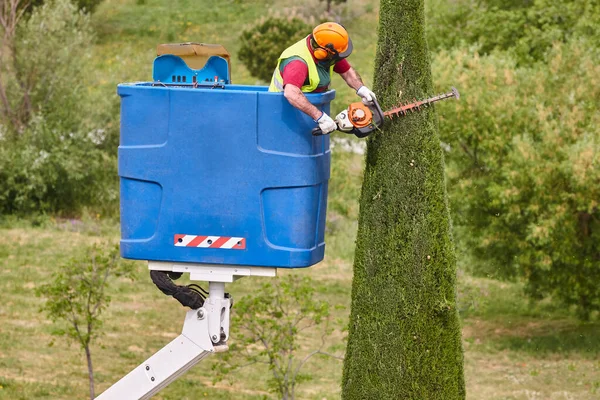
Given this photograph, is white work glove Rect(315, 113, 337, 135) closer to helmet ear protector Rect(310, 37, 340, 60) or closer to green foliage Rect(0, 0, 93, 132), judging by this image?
helmet ear protector Rect(310, 37, 340, 60)

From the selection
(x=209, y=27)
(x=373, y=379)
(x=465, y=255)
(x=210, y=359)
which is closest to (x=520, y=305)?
(x=465, y=255)

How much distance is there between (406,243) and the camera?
715 cm

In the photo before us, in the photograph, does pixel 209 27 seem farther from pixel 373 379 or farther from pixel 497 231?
pixel 373 379

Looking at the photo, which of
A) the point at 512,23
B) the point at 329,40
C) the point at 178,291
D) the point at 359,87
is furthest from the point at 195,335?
the point at 512,23

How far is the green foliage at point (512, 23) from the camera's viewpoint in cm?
2233

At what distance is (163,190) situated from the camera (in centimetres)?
654

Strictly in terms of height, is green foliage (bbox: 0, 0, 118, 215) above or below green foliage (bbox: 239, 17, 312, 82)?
below

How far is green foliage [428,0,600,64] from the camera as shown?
2233 cm

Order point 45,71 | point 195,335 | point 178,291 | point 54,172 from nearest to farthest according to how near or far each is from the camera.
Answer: point 178,291
point 195,335
point 54,172
point 45,71

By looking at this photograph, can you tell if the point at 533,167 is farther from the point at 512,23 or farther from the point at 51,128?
the point at 51,128

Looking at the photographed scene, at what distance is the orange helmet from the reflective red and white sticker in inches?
48.5

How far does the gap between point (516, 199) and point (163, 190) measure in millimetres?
7861

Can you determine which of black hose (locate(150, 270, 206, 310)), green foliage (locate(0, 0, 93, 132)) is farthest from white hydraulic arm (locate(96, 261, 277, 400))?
green foliage (locate(0, 0, 93, 132))

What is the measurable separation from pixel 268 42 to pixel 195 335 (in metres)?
24.5
